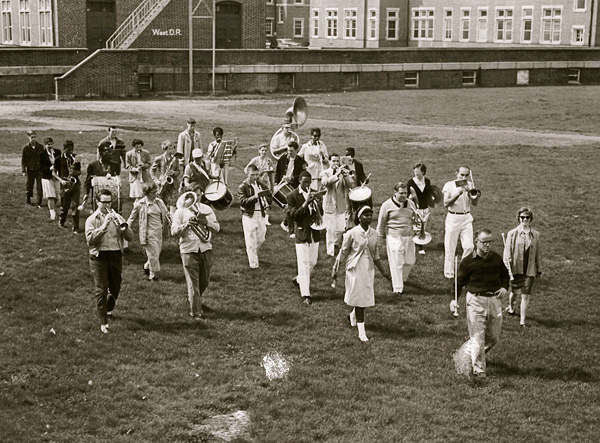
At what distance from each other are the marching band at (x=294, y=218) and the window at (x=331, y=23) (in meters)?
56.1

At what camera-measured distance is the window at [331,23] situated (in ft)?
250

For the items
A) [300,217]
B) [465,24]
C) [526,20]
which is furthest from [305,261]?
[465,24]

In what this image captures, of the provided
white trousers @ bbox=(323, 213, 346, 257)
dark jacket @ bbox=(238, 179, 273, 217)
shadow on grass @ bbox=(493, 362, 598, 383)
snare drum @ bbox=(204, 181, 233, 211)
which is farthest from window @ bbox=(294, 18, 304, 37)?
shadow on grass @ bbox=(493, 362, 598, 383)

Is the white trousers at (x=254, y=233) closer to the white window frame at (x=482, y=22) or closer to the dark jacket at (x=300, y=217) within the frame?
the dark jacket at (x=300, y=217)

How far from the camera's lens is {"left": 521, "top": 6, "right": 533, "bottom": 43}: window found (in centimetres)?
6309

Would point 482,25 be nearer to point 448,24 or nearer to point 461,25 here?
point 461,25

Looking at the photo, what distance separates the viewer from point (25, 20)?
56.9m

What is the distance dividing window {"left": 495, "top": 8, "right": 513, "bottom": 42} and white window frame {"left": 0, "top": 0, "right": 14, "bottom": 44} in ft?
105

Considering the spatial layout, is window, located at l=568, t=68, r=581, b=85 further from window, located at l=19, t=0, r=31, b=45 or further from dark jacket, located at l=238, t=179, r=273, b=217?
dark jacket, located at l=238, t=179, r=273, b=217

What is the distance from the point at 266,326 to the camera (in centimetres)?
1446

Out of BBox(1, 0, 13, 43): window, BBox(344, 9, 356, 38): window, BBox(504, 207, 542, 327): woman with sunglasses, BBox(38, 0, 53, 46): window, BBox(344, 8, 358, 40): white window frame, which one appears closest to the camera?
BBox(504, 207, 542, 327): woman with sunglasses

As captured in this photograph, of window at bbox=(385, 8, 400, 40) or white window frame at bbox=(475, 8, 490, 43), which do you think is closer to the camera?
white window frame at bbox=(475, 8, 490, 43)

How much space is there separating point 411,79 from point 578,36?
A: 13.7 meters

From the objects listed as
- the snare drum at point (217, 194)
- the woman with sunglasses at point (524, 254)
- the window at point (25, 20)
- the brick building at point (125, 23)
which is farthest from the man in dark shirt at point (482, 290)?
the window at point (25, 20)
